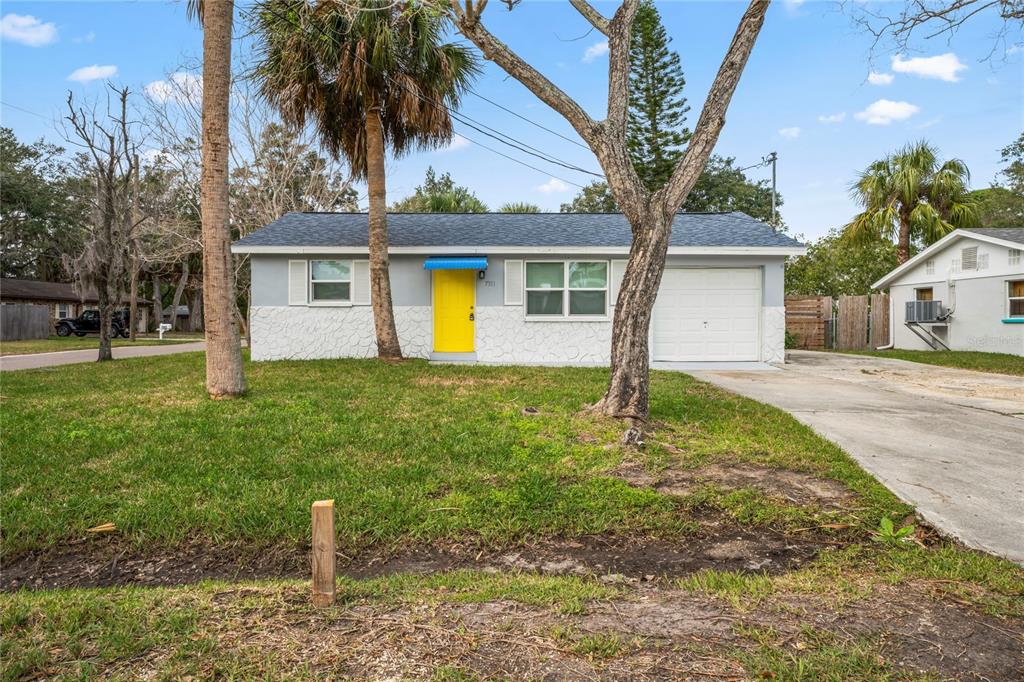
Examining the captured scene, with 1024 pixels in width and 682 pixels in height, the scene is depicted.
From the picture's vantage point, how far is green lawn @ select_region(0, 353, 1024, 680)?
2.17 m

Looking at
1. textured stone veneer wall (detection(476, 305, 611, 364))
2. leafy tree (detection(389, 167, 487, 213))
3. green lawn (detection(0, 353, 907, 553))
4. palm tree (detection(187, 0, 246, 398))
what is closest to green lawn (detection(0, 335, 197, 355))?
leafy tree (detection(389, 167, 487, 213))

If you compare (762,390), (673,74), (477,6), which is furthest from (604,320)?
(673,74)

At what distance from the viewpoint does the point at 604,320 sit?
11992mm

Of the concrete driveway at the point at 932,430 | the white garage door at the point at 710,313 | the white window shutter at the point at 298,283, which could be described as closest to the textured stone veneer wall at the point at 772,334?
the white garage door at the point at 710,313

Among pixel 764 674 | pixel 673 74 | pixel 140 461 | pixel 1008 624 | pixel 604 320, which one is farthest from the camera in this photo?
pixel 673 74

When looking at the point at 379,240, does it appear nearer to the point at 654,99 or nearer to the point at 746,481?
the point at 746,481

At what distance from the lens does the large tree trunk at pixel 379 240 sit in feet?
35.8

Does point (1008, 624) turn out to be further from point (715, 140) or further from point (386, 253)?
point (386, 253)

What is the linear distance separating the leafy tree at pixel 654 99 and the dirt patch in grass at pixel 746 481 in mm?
23589

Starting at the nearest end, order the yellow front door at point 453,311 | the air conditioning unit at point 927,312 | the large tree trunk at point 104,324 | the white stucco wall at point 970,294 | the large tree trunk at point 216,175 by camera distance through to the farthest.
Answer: the large tree trunk at point 216,175, the yellow front door at point 453,311, the large tree trunk at point 104,324, the white stucco wall at point 970,294, the air conditioning unit at point 927,312

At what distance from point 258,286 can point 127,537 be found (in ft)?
31.0

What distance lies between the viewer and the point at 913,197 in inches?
754

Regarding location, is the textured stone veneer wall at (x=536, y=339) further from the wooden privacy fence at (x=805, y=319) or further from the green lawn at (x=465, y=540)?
the wooden privacy fence at (x=805, y=319)

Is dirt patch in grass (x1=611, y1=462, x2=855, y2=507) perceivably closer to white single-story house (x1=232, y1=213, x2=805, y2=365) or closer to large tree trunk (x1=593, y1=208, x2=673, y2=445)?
large tree trunk (x1=593, y1=208, x2=673, y2=445)
